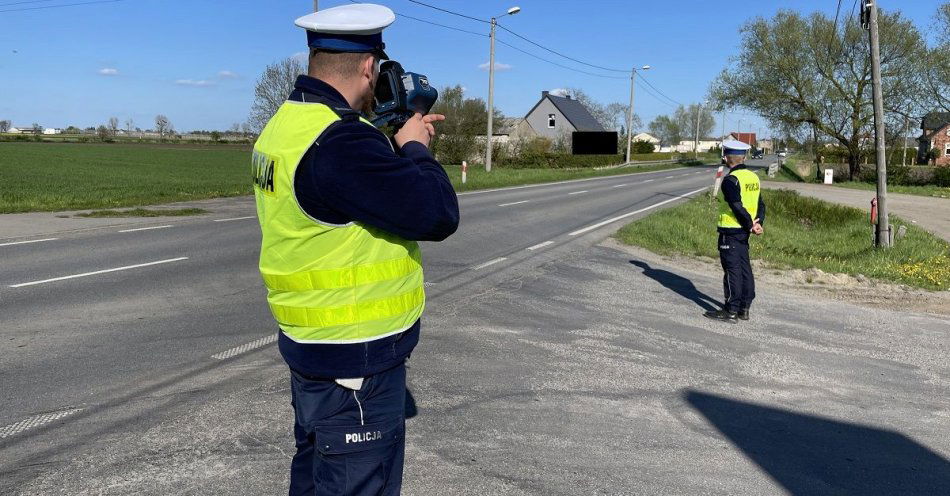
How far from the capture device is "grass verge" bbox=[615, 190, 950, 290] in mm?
10305

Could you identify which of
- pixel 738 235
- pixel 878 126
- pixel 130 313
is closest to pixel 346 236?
pixel 130 313

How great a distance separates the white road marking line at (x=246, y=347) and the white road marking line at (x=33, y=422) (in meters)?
1.19

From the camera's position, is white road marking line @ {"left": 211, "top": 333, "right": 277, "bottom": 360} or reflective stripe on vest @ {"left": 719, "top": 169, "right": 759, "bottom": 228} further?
reflective stripe on vest @ {"left": 719, "top": 169, "right": 759, "bottom": 228}

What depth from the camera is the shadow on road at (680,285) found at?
8.06m

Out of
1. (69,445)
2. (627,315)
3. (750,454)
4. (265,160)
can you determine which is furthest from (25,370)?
(627,315)

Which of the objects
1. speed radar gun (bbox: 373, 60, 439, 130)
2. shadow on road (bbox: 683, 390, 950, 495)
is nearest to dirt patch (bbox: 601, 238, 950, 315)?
shadow on road (bbox: 683, 390, 950, 495)

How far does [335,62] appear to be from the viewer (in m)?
1.98

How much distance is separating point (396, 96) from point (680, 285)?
7.63m

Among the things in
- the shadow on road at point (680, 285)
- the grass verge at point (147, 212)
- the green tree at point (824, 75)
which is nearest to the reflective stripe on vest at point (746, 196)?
the shadow on road at point (680, 285)

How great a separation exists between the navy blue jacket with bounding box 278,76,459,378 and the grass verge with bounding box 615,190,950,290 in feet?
32.2

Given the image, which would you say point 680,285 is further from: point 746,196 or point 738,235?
point 746,196

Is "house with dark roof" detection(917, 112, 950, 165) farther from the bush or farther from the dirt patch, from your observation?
the dirt patch

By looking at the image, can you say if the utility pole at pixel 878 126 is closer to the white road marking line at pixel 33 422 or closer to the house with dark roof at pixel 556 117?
the white road marking line at pixel 33 422

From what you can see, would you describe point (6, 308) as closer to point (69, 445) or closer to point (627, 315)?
point (69, 445)
